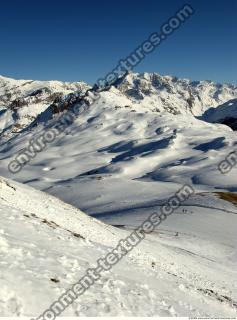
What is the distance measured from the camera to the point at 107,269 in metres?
22.5

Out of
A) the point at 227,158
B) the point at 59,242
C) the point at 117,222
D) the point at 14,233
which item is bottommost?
the point at 227,158

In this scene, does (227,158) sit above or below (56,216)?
below

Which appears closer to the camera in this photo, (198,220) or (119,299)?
(119,299)

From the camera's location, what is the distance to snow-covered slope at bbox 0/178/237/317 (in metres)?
17.2

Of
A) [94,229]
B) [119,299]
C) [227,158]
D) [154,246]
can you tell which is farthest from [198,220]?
[227,158]

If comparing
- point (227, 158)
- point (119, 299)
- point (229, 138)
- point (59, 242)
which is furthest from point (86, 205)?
point (229, 138)

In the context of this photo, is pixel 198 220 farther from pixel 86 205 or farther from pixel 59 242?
pixel 59 242

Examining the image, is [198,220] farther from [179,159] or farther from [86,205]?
[179,159]

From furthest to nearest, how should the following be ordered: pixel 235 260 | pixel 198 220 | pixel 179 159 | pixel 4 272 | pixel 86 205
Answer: pixel 179 159, pixel 86 205, pixel 198 220, pixel 235 260, pixel 4 272

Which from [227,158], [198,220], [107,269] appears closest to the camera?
[107,269]

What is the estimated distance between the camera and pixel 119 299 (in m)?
18.5

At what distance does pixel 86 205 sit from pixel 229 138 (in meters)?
135

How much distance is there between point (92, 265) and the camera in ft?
72.9

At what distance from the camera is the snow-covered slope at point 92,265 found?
56.3ft
